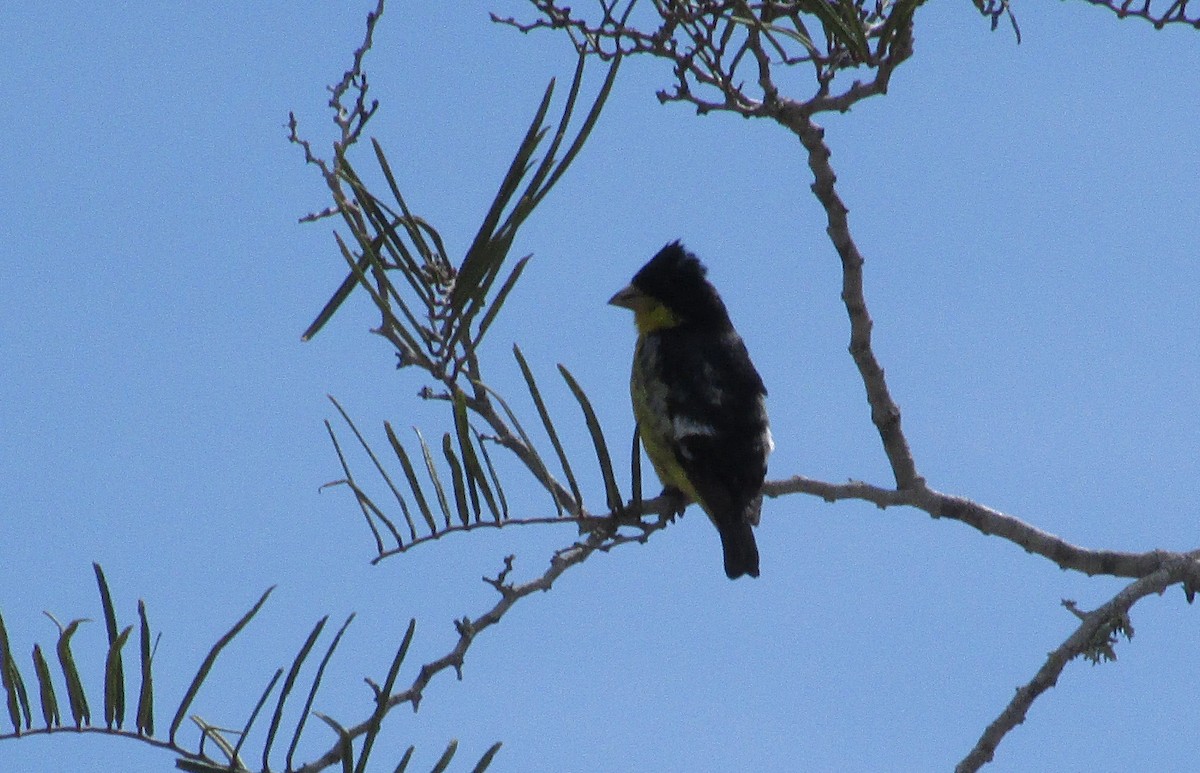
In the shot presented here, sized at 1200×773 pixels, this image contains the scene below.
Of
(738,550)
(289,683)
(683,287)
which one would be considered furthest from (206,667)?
(683,287)

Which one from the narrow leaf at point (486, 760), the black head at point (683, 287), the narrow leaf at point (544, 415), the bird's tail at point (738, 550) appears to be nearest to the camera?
the narrow leaf at point (486, 760)

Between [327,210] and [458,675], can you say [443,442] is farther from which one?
[327,210]

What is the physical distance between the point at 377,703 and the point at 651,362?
13.8 ft

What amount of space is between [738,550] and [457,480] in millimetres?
2749

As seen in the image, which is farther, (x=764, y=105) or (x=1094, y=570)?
(x=1094, y=570)

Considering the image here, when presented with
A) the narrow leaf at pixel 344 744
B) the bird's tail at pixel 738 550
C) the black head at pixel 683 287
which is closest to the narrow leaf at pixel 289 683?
the narrow leaf at pixel 344 744

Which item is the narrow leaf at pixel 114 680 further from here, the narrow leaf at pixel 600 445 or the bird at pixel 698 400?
the bird at pixel 698 400

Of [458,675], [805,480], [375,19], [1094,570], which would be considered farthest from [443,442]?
[1094,570]

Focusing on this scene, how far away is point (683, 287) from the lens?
6.62 m

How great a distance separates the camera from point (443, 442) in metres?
2.50

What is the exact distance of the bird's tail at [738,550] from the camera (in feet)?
16.9

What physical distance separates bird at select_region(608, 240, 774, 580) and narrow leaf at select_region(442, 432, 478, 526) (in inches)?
106

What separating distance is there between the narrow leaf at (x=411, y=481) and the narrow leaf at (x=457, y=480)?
5 cm

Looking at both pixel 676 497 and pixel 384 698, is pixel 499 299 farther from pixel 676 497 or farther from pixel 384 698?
pixel 676 497
